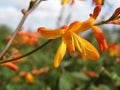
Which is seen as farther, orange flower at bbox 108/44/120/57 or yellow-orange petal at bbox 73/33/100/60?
orange flower at bbox 108/44/120/57

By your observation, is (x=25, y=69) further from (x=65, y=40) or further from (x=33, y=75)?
(x=65, y=40)

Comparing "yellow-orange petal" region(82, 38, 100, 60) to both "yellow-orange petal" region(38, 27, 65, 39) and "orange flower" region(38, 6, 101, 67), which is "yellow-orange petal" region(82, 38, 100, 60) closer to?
"orange flower" region(38, 6, 101, 67)

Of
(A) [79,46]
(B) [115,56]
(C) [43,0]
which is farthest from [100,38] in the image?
(B) [115,56]

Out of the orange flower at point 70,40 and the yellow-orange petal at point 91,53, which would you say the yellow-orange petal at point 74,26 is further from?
the yellow-orange petal at point 91,53

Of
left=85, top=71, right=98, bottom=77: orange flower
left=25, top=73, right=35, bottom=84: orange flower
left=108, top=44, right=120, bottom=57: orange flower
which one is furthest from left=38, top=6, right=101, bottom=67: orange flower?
left=108, top=44, right=120, bottom=57: orange flower

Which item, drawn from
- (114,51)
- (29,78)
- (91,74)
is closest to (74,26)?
(29,78)
